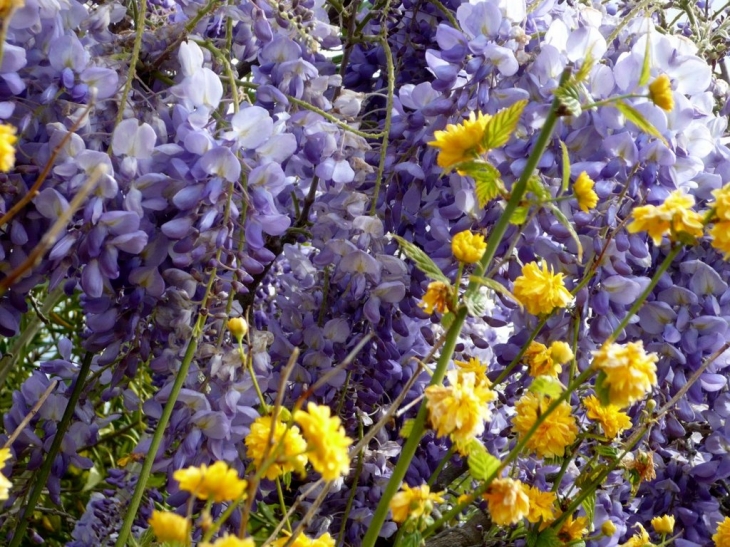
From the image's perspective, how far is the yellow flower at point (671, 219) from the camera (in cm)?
54

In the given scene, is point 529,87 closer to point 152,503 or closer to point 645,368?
point 645,368

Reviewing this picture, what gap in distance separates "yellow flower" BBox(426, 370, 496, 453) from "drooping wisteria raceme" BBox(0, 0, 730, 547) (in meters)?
0.05

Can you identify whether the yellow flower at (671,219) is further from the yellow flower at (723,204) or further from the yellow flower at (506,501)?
the yellow flower at (506,501)

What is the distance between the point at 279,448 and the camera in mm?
482

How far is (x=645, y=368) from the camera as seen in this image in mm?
518

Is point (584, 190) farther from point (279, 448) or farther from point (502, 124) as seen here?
point (279, 448)

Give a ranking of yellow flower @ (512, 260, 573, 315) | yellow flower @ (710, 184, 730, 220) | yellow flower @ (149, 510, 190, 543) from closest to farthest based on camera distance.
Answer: yellow flower @ (149, 510, 190, 543), yellow flower @ (710, 184, 730, 220), yellow flower @ (512, 260, 573, 315)

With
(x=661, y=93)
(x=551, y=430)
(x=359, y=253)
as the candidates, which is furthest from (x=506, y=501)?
(x=359, y=253)

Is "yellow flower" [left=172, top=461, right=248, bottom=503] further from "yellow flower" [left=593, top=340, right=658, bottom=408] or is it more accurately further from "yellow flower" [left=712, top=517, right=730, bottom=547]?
"yellow flower" [left=712, top=517, right=730, bottom=547]

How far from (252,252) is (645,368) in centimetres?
39

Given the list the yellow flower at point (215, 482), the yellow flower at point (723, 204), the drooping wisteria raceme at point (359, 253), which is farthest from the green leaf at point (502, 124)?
the yellow flower at point (215, 482)

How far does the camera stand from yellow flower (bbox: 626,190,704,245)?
543 millimetres

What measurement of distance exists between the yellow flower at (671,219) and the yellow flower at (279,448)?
9.5 inches

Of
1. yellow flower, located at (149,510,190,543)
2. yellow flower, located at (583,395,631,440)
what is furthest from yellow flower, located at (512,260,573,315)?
yellow flower, located at (149,510,190,543)
